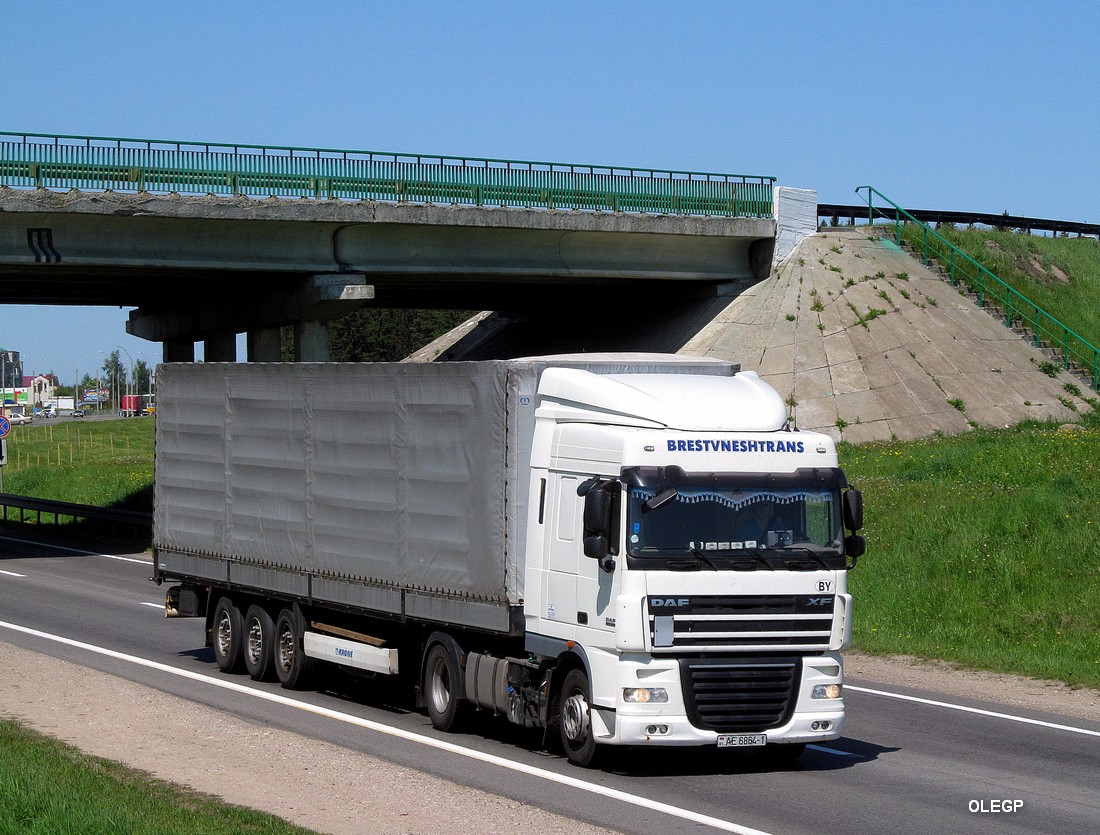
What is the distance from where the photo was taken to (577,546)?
1162cm

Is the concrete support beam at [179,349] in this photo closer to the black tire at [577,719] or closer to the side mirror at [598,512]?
the black tire at [577,719]

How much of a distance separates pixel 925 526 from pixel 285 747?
13980 millimetres

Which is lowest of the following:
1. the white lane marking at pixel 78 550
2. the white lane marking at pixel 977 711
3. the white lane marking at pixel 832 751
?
the white lane marking at pixel 78 550

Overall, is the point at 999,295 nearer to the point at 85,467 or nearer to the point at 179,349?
the point at 179,349

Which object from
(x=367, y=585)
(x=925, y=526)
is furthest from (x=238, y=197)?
(x=367, y=585)

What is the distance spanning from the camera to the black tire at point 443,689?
1314 centimetres

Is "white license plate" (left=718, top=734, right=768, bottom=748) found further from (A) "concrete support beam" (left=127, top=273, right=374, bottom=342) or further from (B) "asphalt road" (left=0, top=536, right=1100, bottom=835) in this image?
(A) "concrete support beam" (left=127, top=273, right=374, bottom=342)

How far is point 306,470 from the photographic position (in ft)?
51.2

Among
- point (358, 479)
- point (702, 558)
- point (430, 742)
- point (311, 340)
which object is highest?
point (311, 340)

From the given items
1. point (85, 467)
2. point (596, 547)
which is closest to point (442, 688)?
point (596, 547)

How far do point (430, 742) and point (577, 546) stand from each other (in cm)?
251

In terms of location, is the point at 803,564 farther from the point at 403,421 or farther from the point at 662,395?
the point at 403,421

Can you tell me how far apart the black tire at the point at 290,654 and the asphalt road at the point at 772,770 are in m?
0.19

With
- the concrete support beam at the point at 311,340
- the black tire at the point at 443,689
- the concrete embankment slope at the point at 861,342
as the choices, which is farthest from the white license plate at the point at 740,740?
the concrete support beam at the point at 311,340
